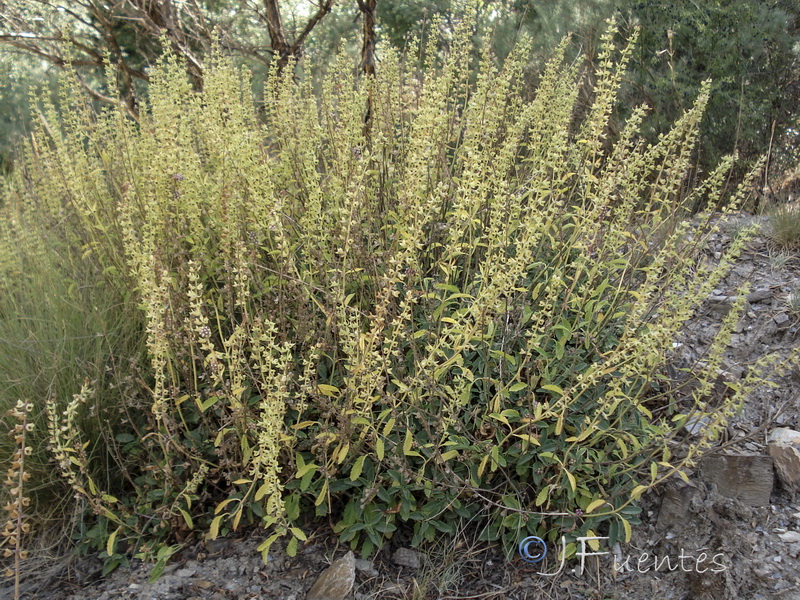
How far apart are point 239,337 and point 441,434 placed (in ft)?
2.71

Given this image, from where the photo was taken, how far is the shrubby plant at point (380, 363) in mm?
2270

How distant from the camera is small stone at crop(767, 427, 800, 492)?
8.66 feet

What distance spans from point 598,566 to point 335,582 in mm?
987

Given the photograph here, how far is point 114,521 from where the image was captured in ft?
8.66

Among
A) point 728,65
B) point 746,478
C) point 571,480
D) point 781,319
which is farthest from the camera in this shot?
point 728,65

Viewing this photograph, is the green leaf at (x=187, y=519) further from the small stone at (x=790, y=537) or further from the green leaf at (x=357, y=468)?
the small stone at (x=790, y=537)

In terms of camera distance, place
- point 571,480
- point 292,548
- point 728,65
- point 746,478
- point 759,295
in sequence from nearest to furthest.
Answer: point 571,480 → point 292,548 → point 746,478 → point 759,295 → point 728,65

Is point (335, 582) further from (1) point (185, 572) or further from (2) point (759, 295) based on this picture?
(2) point (759, 295)

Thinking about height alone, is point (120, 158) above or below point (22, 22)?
below

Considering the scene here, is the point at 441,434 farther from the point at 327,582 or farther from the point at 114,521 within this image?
the point at 114,521

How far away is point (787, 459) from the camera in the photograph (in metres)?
2.66

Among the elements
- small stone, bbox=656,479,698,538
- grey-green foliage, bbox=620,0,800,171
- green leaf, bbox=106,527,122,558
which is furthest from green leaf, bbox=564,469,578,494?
grey-green foliage, bbox=620,0,800,171

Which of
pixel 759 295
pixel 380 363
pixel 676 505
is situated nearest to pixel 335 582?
pixel 380 363

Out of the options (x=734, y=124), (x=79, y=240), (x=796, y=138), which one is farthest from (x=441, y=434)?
(x=796, y=138)
